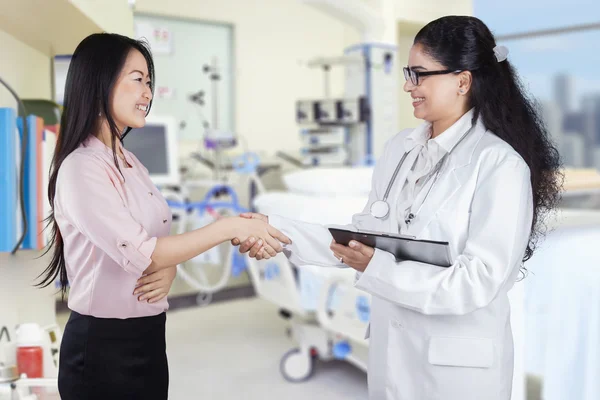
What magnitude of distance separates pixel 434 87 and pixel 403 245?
36 cm

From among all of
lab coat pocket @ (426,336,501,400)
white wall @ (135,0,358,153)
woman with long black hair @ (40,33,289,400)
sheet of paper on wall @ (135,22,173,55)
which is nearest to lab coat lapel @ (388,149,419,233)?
lab coat pocket @ (426,336,501,400)

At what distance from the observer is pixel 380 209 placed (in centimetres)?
145

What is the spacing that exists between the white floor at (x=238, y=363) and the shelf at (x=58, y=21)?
189cm

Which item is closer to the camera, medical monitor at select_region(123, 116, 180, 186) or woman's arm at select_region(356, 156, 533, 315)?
woman's arm at select_region(356, 156, 533, 315)

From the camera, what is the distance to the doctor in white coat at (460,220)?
4.17 ft

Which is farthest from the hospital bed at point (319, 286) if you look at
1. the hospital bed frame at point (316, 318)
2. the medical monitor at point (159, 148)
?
the medical monitor at point (159, 148)

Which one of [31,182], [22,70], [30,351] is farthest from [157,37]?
[30,351]

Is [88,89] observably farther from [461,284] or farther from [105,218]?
[461,284]

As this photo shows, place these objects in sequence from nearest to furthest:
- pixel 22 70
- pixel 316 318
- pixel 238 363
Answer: pixel 22 70 < pixel 316 318 < pixel 238 363

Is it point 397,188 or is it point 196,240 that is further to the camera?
point 397,188

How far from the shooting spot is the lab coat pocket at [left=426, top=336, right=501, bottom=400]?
1324 millimetres

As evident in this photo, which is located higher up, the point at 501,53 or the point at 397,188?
the point at 501,53

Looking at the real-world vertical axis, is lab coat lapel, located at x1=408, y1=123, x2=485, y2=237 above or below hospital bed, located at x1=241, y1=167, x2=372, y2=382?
above

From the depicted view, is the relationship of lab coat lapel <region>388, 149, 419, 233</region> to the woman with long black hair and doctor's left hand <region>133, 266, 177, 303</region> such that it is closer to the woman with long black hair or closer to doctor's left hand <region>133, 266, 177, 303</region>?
the woman with long black hair
